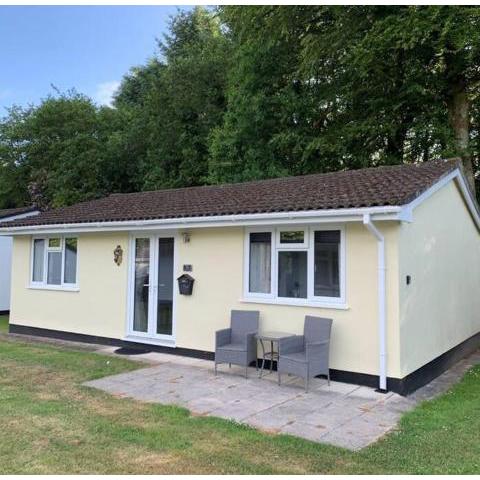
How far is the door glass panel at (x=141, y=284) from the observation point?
10.1 metres

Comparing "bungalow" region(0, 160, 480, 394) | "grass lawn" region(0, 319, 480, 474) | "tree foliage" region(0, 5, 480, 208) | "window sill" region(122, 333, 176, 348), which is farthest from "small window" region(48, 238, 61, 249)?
"tree foliage" region(0, 5, 480, 208)

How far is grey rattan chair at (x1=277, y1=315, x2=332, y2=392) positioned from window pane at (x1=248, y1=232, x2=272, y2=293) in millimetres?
1166

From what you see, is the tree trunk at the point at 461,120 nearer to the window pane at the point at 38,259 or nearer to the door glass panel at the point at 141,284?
the door glass panel at the point at 141,284

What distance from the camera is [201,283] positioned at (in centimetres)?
919

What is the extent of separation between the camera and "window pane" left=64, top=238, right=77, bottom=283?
11.4 metres

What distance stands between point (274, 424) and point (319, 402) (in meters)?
1.15

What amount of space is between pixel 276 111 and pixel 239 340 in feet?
39.6

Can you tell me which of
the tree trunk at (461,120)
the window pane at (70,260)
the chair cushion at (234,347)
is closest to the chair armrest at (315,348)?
the chair cushion at (234,347)

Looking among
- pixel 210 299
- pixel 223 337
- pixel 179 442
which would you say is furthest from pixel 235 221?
pixel 179 442

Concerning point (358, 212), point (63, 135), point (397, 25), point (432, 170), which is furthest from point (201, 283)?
point (63, 135)

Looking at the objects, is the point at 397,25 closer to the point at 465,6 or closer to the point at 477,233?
the point at 465,6

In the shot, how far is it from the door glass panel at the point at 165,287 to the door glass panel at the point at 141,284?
1.12ft

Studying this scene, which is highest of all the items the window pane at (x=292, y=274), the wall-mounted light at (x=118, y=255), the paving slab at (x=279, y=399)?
the wall-mounted light at (x=118, y=255)

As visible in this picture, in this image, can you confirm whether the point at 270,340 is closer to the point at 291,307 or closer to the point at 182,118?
the point at 291,307
